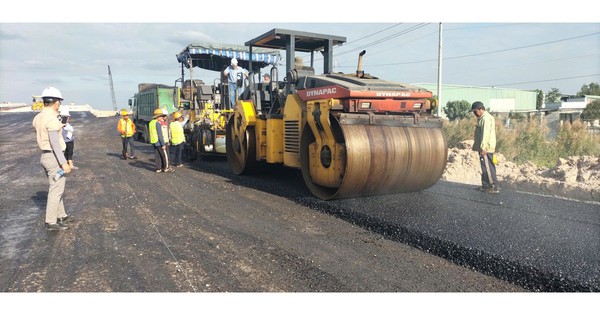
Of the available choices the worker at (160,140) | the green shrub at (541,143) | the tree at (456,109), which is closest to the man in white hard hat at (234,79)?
the worker at (160,140)

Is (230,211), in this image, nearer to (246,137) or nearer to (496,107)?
(246,137)

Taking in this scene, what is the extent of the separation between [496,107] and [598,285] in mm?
62800

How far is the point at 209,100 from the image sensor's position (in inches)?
456

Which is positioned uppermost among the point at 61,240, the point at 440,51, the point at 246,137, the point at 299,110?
the point at 440,51

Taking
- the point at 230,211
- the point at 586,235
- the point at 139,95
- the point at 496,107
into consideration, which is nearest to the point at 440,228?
Answer: the point at 586,235

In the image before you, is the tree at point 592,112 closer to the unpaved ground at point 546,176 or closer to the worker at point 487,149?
the unpaved ground at point 546,176

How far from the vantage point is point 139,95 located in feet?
64.4

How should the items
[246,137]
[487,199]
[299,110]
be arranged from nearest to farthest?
[487,199] → [299,110] → [246,137]

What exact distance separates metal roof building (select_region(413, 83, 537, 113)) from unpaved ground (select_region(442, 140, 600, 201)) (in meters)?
49.3

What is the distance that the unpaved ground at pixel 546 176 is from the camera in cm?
683

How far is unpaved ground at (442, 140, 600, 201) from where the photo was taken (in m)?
6.83

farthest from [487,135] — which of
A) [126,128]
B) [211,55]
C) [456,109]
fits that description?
[456,109]

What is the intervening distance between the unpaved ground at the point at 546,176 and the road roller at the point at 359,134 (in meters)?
2.71

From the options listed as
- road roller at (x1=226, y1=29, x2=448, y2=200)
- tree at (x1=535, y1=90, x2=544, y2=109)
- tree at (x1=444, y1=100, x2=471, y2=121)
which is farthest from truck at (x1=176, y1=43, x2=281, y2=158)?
tree at (x1=535, y1=90, x2=544, y2=109)
